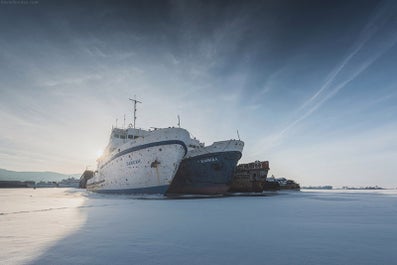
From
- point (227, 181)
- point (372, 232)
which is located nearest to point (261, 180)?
point (227, 181)

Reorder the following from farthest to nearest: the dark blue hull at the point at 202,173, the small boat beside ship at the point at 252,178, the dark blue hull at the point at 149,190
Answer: the small boat beside ship at the point at 252,178 → the dark blue hull at the point at 202,173 → the dark blue hull at the point at 149,190

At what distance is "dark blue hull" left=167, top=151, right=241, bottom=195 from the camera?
85.4ft

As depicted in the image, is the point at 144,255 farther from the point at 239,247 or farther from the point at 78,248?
the point at 239,247

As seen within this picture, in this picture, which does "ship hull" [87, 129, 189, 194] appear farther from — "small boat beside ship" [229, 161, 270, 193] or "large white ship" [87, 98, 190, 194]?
"small boat beside ship" [229, 161, 270, 193]

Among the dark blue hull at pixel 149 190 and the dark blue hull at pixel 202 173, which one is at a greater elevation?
the dark blue hull at pixel 202 173

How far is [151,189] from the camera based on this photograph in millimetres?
22516

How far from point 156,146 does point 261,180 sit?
2203 cm

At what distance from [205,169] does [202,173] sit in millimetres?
621

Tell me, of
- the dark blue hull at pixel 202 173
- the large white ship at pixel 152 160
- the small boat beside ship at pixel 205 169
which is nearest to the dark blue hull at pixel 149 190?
the large white ship at pixel 152 160

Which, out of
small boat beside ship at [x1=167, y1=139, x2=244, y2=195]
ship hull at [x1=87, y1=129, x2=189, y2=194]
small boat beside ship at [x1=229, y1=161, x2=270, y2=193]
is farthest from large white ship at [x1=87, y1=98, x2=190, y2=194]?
small boat beside ship at [x1=229, y1=161, x2=270, y2=193]

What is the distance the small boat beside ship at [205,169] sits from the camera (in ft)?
85.5

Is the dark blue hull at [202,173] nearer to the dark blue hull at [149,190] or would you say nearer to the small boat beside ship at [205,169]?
the small boat beside ship at [205,169]

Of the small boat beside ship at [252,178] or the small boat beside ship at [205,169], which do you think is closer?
the small boat beside ship at [205,169]

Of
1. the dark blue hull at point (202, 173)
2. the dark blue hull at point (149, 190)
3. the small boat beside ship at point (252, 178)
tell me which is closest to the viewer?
the dark blue hull at point (149, 190)
